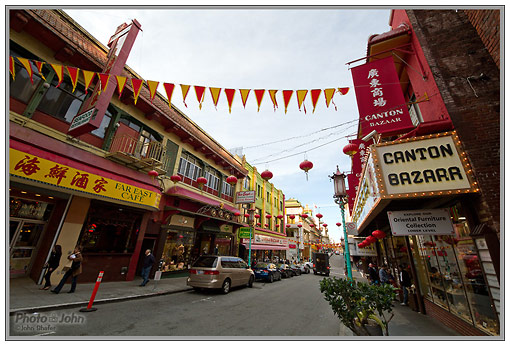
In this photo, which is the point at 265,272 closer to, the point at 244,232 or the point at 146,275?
the point at 244,232

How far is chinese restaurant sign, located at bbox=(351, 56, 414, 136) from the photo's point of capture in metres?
6.20

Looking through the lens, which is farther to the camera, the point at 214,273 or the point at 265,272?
the point at 265,272

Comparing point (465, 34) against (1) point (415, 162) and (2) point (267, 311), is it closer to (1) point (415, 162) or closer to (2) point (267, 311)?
(1) point (415, 162)

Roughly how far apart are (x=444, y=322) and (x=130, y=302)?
10801 millimetres

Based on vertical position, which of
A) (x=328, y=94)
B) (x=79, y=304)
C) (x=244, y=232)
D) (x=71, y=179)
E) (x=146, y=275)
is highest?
(x=328, y=94)

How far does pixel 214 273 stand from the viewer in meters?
10.0

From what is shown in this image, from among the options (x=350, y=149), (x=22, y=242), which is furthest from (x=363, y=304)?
(x=22, y=242)

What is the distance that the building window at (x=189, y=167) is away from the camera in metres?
15.7

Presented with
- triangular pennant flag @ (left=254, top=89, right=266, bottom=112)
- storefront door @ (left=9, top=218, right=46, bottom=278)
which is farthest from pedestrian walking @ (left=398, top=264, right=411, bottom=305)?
storefront door @ (left=9, top=218, right=46, bottom=278)

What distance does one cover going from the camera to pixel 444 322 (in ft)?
21.4

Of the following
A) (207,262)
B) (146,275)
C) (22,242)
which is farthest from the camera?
(207,262)

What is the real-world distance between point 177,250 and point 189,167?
630 cm

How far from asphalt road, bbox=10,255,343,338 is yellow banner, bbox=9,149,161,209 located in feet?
14.2

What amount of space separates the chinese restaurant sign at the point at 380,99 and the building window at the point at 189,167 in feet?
41.6
